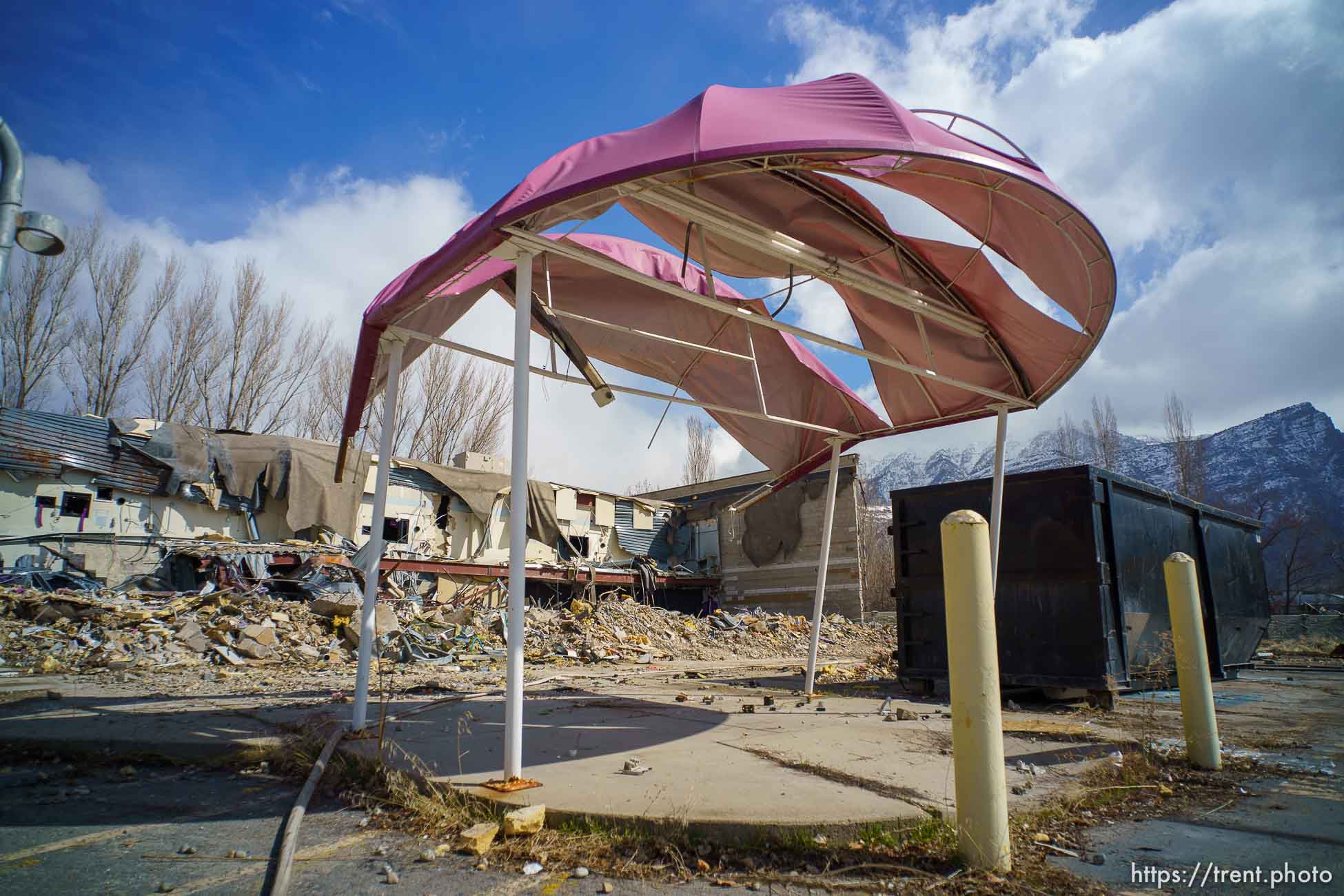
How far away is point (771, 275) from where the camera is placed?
5.43 meters

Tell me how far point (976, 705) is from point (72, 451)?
1909 cm

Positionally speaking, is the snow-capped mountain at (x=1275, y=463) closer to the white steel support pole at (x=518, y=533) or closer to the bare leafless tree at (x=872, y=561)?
the bare leafless tree at (x=872, y=561)

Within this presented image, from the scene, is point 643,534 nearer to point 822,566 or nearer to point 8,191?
point 822,566

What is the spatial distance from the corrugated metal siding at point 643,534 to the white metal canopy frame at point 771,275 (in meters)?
17.1

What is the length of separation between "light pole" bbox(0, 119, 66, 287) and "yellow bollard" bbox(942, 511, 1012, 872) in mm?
4525

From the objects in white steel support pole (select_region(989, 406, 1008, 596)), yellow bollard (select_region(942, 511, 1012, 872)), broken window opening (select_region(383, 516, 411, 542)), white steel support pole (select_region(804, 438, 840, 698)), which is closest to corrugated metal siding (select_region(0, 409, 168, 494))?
broken window opening (select_region(383, 516, 411, 542))

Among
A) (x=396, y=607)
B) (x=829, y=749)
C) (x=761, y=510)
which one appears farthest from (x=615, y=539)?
(x=829, y=749)

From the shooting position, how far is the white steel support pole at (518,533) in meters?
3.12

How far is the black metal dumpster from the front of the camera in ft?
20.8

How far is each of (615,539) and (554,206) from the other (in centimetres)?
2163

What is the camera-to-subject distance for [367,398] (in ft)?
16.5

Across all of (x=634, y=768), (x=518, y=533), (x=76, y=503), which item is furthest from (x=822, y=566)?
(x=76, y=503)

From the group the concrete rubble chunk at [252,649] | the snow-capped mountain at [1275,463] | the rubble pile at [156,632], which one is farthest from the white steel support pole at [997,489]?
the snow-capped mountain at [1275,463]

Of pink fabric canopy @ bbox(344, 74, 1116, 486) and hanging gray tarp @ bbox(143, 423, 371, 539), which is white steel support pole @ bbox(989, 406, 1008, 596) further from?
hanging gray tarp @ bbox(143, 423, 371, 539)
